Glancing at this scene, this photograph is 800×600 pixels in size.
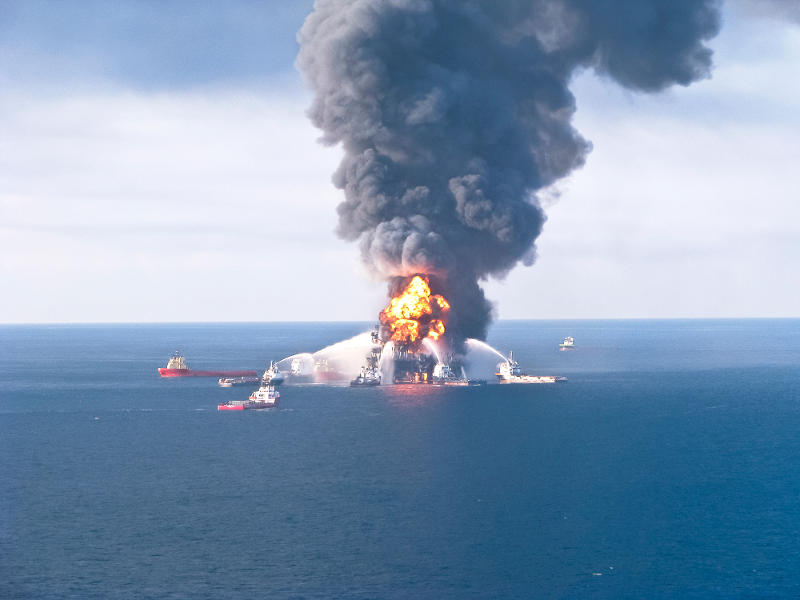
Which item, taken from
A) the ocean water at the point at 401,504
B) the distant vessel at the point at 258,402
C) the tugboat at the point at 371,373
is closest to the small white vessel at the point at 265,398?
the distant vessel at the point at 258,402

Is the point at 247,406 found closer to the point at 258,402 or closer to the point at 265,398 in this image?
the point at 258,402

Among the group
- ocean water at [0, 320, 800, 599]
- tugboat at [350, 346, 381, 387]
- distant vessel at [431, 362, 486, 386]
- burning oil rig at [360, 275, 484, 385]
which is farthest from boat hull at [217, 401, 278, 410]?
distant vessel at [431, 362, 486, 386]

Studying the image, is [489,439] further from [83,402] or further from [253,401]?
[83,402]

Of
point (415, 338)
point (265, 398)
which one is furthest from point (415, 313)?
point (265, 398)

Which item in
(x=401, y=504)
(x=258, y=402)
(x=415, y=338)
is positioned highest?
(x=415, y=338)

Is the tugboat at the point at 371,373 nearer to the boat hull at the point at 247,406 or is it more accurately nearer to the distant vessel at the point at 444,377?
the distant vessel at the point at 444,377

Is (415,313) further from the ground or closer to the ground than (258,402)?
further from the ground
